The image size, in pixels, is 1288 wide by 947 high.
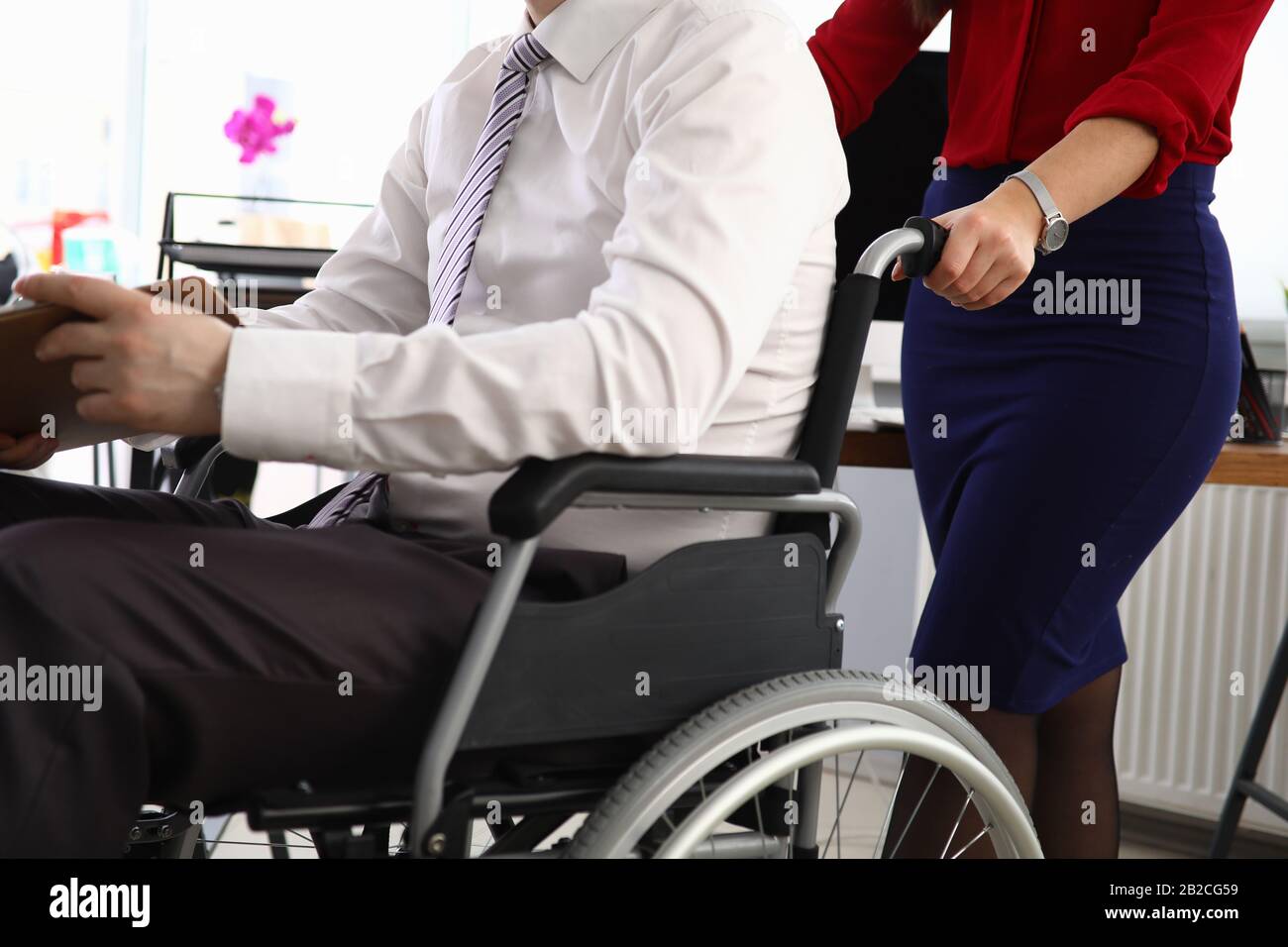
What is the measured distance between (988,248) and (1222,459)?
2.68 ft

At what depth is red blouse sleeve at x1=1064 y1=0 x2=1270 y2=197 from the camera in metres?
1.12

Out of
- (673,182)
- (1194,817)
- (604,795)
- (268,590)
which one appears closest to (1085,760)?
(604,795)

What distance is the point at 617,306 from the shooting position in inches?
33.0

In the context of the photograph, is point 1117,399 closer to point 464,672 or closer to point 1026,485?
point 1026,485

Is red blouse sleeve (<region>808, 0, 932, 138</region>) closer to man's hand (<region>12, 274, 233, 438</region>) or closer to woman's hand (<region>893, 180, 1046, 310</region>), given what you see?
woman's hand (<region>893, 180, 1046, 310</region>)

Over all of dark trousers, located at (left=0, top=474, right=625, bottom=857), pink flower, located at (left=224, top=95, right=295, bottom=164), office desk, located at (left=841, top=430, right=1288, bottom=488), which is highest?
pink flower, located at (left=224, top=95, right=295, bottom=164)

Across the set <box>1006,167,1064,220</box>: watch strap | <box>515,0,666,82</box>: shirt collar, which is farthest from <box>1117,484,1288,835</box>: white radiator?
<box>515,0,666,82</box>: shirt collar

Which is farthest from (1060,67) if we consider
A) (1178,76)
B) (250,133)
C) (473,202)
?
(250,133)

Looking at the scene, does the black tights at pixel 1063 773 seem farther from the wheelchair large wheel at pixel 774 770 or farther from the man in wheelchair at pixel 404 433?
the man in wheelchair at pixel 404 433

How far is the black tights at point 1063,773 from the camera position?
1300 mm

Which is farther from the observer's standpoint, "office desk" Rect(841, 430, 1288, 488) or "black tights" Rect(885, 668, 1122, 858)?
"office desk" Rect(841, 430, 1288, 488)

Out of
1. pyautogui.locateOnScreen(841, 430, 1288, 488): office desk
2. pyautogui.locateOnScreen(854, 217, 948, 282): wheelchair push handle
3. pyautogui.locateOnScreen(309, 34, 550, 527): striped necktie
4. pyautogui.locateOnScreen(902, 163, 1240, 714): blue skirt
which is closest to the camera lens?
pyautogui.locateOnScreen(854, 217, 948, 282): wheelchair push handle

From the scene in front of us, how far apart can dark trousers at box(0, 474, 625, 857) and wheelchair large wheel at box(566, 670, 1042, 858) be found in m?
0.16

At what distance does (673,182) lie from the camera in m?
0.87
